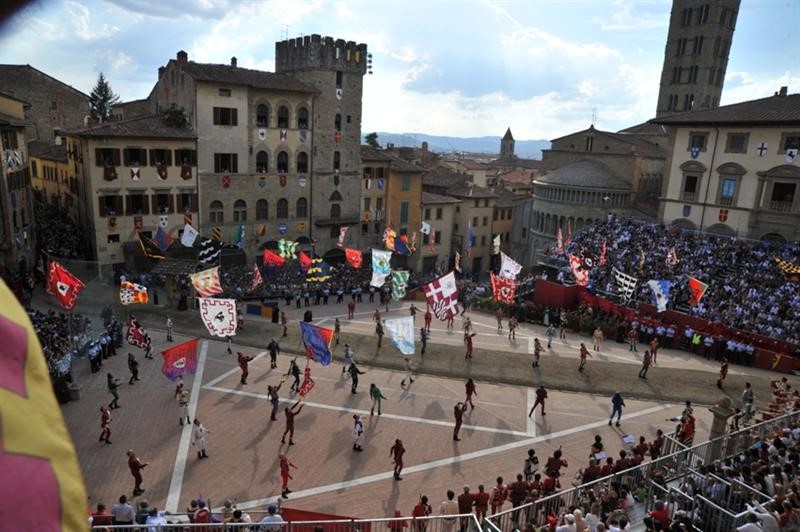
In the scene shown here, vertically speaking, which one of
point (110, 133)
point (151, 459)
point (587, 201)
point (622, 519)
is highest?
point (110, 133)

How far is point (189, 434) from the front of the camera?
21.4m

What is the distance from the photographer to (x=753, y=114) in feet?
148

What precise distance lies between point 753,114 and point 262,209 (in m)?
40.9

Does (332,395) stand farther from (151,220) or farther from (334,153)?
(334,153)

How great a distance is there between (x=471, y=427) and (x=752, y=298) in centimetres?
2251

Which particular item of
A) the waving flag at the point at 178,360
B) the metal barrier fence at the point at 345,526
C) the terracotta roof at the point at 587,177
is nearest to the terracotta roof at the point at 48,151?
the waving flag at the point at 178,360

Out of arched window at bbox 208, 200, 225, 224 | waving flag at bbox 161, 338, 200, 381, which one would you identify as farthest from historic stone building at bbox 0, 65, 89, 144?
waving flag at bbox 161, 338, 200, 381

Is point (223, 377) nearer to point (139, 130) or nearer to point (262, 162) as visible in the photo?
point (139, 130)

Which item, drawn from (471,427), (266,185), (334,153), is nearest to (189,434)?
(471,427)

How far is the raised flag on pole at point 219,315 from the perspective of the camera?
24.5m

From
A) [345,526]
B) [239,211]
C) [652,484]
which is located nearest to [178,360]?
[345,526]

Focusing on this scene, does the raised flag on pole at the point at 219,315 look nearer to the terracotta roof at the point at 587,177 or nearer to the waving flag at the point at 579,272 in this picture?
the waving flag at the point at 579,272

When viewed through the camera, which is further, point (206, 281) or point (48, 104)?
point (48, 104)

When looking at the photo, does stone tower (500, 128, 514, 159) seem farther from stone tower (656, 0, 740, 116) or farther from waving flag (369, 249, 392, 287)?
waving flag (369, 249, 392, 287)
